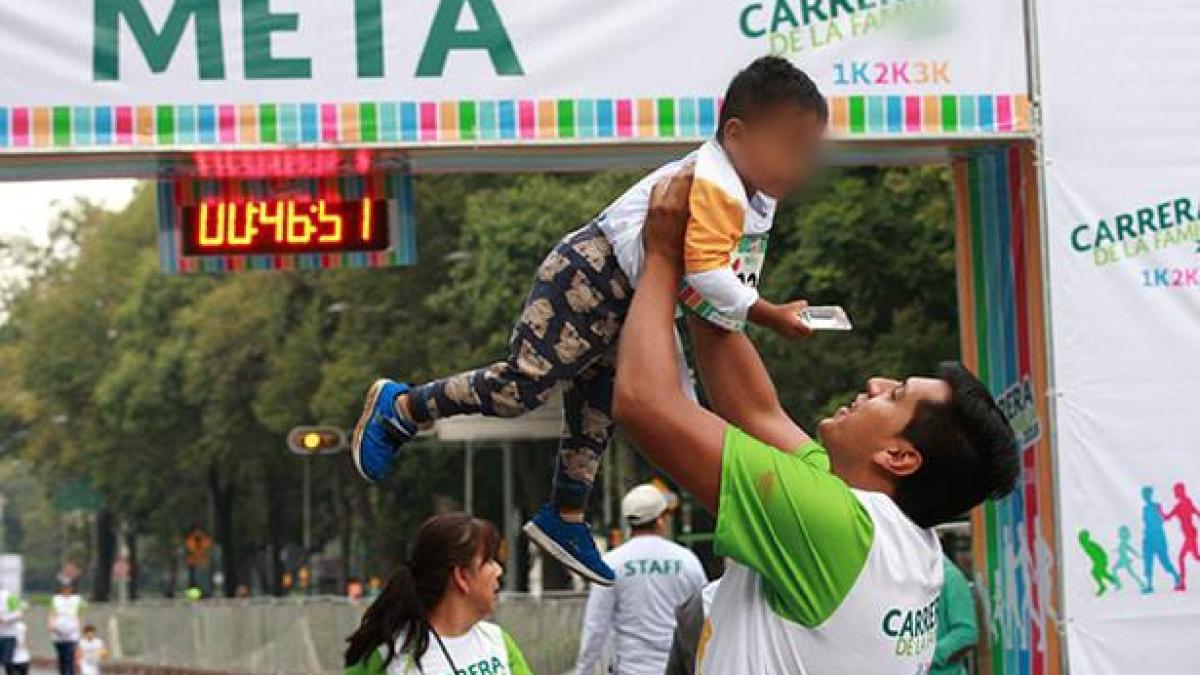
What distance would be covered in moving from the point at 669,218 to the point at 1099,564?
6.35 metres

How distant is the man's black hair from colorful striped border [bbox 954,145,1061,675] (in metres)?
6.08

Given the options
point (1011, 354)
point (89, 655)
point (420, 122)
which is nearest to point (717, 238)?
point (420, 122)

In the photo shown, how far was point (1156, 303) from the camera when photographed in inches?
397

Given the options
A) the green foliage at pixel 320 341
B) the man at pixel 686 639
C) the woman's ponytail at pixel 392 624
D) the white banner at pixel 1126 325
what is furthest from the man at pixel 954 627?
the green foliage at pixel 320 341

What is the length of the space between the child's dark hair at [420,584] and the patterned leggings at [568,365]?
1029 mm

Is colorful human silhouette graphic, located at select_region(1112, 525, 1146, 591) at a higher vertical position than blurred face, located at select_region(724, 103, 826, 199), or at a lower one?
lower

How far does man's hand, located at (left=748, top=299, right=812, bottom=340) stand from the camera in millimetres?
4320

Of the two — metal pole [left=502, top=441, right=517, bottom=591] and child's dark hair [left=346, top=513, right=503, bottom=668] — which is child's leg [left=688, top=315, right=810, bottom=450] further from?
metal pole [left=502, top=441, right=517, bottom=591]

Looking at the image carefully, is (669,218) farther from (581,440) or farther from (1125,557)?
(1125,557)

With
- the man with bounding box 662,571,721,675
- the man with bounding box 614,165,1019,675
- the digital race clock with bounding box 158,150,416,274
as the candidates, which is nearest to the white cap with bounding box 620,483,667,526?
the digital race clock with bounding box 158,150,416,274

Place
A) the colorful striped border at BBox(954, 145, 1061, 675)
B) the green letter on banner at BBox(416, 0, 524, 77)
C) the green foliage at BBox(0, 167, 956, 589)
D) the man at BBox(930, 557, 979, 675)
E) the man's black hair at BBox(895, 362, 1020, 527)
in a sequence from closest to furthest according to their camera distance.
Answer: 1. the man's black hair at BBox(895, 362, 1020, 527)
2. the man at BBox(930, 557, 979, 675)
3. the green letter on banner at BBox(416, 0, 524, 77)
4. the colorful striped border at BBox(954, 145, 1061, 675)
5. the green foliage at BBox(0, 167, 956, 589)

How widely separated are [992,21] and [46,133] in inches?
155

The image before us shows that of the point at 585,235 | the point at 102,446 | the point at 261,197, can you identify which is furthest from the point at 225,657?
the point at 585,235

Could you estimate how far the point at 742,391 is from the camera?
14.6 ft
